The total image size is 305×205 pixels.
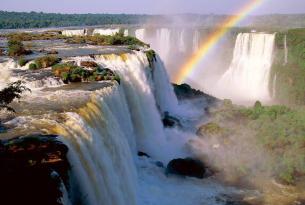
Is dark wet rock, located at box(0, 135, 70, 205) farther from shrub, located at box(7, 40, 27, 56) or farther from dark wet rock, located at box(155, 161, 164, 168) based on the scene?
shrub, located at box(7, 40, 27, 56)

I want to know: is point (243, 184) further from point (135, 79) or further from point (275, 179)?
point (135, 79)

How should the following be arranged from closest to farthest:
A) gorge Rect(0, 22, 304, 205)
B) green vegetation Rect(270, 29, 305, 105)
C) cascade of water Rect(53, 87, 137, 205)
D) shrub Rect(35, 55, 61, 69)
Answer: cascade of water Rect(53, 87, 137, 205)
gorge Rect(0, 22, 304, 205)
shrub Rect(35, 55, 61, 69)
green vegetation Rect(270, 29, 305, 105)

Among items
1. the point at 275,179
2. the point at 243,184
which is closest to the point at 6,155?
the point at 243,184

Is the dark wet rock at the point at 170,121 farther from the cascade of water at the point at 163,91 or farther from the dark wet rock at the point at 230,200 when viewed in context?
the dark wet rock at the point at 230,200

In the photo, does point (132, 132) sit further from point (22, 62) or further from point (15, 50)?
point (15, 50)

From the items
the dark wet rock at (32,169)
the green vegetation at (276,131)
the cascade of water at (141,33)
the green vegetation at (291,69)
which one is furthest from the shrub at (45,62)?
the cascade of water at (141,33)

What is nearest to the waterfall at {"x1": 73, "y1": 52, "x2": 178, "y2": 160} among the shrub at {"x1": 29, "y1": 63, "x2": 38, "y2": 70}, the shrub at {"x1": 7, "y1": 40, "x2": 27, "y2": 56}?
the shrub at {"x1": 29, "y1": 63, "x2": 38, "y2": 70}
